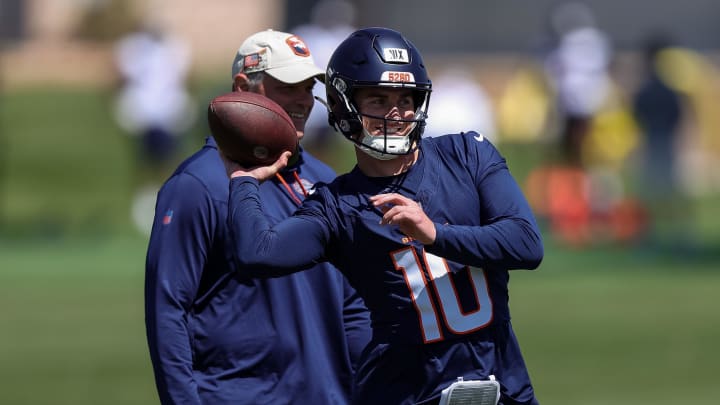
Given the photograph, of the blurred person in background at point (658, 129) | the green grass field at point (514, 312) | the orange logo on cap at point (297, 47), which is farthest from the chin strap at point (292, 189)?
the blurred person in background at point (658, 129)

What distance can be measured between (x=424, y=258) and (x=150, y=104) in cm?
1503

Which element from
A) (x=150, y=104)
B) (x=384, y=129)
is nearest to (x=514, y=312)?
(x=150, y=104)

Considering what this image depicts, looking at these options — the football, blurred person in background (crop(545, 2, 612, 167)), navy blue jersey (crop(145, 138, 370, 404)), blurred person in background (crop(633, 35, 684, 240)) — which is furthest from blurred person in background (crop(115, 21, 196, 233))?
the football

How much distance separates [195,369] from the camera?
4.91 metres

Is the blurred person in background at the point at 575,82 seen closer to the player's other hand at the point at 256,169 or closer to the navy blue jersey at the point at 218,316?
the navy blue jersey at the point at 218,316

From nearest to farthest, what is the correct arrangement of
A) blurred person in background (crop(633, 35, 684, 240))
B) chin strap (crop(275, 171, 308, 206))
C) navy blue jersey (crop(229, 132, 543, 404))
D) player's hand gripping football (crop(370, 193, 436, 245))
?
player's hand gripping football (crop(370, 193, 436, 245))
navy blue jersey (crop(229, 132, 543, 404))
chin strap (crop(275, 171, 308, 206))
blurred person in background (crop(633, 35, 684, 240))

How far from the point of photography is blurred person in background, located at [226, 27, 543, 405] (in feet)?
13.7

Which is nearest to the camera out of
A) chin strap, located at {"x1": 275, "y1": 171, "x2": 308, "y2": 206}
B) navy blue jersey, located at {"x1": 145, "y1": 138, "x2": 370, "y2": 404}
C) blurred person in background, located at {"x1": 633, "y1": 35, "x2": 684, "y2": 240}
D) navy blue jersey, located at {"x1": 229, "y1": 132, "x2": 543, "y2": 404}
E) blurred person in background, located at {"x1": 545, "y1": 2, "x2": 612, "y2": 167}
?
navy blue jersey, located at {"x1": 229, "y1": 132, "x2": 543, "y2": 404}

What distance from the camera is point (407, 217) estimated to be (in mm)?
3992

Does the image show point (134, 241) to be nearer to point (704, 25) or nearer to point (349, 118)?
point (349, 118)

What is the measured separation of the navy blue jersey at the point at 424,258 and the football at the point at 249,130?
6.0 inches

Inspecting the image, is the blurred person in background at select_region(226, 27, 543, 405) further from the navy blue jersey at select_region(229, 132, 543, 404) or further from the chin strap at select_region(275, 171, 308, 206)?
the chin strap at select_region(275, 171, 308, 206)

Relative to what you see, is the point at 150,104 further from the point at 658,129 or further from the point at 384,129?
the point at 384,129

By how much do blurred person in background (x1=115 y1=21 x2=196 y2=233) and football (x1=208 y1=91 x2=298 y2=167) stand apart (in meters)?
14.3
